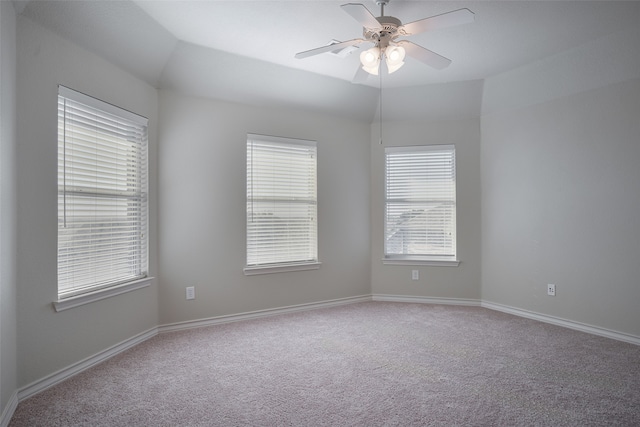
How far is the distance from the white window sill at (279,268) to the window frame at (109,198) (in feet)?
3.31

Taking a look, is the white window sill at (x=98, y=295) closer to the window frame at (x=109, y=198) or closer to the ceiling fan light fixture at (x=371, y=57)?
the window frame at (x=109, y=198)

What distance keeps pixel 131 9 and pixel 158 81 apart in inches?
32.8

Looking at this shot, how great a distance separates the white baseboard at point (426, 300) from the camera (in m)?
4.56

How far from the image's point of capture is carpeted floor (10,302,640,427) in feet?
6.92

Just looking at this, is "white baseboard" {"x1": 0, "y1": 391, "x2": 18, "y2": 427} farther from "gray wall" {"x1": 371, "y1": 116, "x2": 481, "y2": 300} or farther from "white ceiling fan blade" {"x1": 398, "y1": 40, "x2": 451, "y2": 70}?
"gray wall" {"x1": 371, "y1": 116, "x2": 481, "y2": 300}

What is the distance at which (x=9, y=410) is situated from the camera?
2111 mm

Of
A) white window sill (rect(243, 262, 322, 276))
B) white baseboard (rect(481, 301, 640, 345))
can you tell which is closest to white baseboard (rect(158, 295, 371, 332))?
white window sill (rect(243, 262, 322, 276))

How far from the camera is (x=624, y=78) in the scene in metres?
3.26

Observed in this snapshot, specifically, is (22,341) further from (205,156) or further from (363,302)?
(363,302)

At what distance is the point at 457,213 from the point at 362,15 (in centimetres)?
303

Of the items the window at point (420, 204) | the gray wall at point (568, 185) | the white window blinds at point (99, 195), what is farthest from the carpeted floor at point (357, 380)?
the window at point (420, 204)

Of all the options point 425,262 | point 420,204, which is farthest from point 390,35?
point 425,262

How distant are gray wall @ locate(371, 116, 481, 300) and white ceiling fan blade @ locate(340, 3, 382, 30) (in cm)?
246

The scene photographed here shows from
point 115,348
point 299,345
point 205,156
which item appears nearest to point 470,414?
point 299,345
